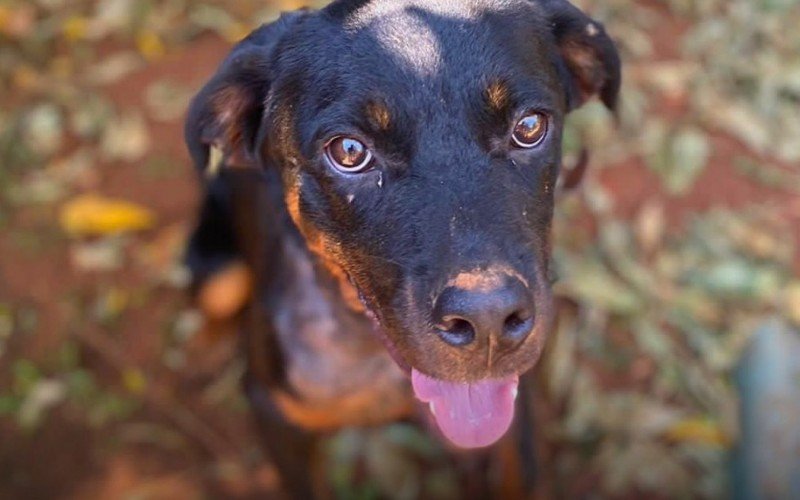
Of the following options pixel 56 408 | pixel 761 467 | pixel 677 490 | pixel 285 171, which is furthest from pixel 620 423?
pixel 56 408

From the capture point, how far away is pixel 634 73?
636cm

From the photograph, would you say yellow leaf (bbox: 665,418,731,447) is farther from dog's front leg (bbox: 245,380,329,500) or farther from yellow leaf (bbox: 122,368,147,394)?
yellow leaf (bbox: 122,368,147,394)

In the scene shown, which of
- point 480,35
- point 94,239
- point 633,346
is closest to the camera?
point 480,35

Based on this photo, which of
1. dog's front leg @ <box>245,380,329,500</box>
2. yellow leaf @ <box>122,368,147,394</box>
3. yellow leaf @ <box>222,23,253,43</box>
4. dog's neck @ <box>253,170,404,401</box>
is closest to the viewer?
dog's neck @ <box>253,170,404,401</box>

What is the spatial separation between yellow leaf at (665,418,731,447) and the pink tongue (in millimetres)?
1907

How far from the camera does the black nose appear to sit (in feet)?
9.32

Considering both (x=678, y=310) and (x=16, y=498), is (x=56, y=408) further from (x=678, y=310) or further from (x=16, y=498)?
(x=678, y=310)

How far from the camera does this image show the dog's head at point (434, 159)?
298 cm

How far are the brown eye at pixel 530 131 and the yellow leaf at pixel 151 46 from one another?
412 cm

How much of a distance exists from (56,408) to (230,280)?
3.71ft

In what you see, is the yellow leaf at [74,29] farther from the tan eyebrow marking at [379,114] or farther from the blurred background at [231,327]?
the tan eyebrow marking at [379,114]

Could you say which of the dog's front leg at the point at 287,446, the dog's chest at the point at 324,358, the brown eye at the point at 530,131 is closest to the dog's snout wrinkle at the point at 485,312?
the brown eye at the point at 530,131

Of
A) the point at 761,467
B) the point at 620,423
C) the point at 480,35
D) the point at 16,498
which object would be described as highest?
the point at 480,35

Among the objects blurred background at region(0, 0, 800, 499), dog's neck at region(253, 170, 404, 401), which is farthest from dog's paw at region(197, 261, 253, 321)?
dog's neck at region(253, 170, 404, 401)
